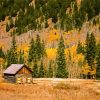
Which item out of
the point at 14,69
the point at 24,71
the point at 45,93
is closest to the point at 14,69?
the point at 14,69

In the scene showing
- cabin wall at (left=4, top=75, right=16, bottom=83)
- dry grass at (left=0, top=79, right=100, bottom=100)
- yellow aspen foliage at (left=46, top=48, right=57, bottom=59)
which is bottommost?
dry grass at (left=0, top=79, right=100, bottom=100)

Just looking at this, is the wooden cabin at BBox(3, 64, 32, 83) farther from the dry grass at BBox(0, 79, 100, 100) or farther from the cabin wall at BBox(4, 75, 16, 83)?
the dry grass at BBox(0, 79, 100, 100)

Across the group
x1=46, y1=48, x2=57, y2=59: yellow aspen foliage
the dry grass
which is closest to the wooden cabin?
the dry grass

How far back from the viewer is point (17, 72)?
85.4 m

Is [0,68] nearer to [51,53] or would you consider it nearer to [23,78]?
[51,53]

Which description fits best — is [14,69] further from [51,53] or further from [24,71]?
[51,53]

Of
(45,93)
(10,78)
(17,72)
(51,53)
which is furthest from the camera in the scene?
(51,53)

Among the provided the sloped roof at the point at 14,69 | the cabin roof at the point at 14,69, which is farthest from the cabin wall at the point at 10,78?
the sloped roof at the point at 14,69

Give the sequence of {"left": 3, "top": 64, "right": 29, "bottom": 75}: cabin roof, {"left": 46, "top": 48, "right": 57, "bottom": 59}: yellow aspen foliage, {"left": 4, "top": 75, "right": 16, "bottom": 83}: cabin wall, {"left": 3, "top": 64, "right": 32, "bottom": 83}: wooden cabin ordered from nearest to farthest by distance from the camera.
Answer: {"left": 3, "top": 64, "right": 29, "bottom": 75}: cabin roof, {"left": 3, "top": 64, "right": 32, "bottom": 83}: wooden cabin, {"left": 4, "top": 75, "right": 16, "bottom": 83}: cabin wall, {"left": 46, "top": 48, "right": 57, "bottom": 59}: yellow aspen foliage

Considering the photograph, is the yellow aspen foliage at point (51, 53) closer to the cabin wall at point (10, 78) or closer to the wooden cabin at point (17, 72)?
the cabin wall at point (10, 78)

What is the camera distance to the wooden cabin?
8538cm

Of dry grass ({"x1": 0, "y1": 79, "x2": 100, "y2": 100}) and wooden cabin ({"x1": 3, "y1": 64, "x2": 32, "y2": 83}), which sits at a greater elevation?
wooden cabin ({"x1": 3, "y1": 64, "x2": 32, "y2": 83})

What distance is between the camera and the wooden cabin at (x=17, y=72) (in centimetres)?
8538

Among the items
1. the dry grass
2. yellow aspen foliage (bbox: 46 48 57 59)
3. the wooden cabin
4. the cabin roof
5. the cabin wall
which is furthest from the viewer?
yellow aspen foliage (bbox: 46 48 57 59)
